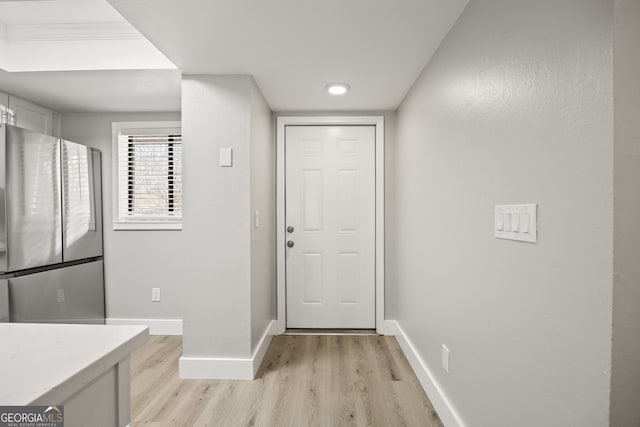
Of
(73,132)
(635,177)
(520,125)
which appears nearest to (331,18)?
(520,125)

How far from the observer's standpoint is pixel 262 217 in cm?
295

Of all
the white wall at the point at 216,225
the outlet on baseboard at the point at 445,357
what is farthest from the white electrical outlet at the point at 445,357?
the white wall at the point at 216,225

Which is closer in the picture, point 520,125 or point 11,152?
point 520,125

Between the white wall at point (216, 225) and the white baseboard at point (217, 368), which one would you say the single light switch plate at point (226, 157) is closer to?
the white wall at point (216, 225)

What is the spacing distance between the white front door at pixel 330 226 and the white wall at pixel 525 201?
134 centimetres

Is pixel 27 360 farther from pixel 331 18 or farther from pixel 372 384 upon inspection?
pixel 372 384

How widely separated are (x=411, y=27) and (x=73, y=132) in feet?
10.9

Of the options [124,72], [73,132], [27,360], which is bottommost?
[27,360]

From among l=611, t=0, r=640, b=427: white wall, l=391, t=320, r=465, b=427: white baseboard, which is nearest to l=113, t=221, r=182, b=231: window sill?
l=391, t=320, r=465, b=427: white baseboard

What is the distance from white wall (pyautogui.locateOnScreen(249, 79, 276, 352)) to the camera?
8.48 feet

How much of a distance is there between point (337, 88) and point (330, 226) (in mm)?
1336

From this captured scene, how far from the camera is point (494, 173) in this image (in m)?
1.39

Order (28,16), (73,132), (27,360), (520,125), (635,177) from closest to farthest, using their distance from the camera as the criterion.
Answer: (27,360), (635,177), (520,125), (28,16), (73,132)

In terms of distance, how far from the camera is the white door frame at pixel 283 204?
11.1 ft
